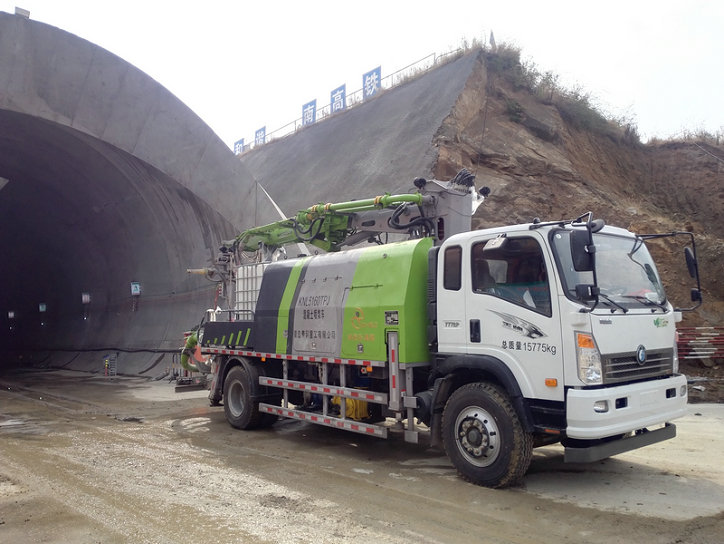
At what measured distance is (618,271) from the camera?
6133mm

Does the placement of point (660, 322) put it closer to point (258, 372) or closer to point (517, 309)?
point (517, 309)

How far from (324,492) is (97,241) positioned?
2402cm

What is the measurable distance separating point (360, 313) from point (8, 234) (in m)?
29.5

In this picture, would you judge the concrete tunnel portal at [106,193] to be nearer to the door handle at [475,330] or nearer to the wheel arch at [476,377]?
the wheel arch at [476,377]

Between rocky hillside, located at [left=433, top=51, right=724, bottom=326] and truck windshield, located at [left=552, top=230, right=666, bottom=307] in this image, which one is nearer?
truck windshield, located at [left=552, top=230, right=666, bottom=307]

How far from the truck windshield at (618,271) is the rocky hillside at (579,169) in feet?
28.7

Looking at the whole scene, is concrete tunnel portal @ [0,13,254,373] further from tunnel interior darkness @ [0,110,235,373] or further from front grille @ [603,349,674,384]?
front grille @ [603,349,674,384]

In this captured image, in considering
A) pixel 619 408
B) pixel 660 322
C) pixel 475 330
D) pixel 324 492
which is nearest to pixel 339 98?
pixel 475 330

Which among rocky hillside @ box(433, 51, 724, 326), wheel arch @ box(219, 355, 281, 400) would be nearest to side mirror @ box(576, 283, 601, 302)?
wheel arch @ box(219, 355, 281, 400)

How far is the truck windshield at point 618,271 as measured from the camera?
18.7 ft

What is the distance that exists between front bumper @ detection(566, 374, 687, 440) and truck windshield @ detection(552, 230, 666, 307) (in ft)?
2.98

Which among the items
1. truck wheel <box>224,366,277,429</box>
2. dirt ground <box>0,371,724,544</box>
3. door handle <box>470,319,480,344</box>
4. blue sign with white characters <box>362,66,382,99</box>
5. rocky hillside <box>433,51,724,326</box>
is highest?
blue sign with white characters <box>362,66,382,99</box>

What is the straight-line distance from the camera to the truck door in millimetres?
5590

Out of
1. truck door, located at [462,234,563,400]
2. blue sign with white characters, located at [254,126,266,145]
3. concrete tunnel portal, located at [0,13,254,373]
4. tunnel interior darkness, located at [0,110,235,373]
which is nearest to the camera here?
truck door, located at [462,234,563,400]
